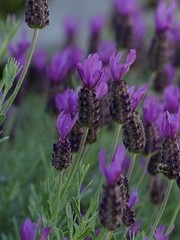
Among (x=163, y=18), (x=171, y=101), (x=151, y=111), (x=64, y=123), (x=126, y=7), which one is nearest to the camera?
(x=64, y=123)

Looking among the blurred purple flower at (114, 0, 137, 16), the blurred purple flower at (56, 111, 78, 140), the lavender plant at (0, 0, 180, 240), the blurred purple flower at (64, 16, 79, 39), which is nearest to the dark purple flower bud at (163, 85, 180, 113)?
the lavender plant at (0, 0, 180, 240)

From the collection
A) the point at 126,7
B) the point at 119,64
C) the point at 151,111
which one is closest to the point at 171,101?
the point at 151,111

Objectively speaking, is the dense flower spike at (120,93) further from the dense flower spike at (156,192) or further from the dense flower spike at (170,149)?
the dense flower spike at (156,192)

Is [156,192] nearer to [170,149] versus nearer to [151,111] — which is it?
[151,111]

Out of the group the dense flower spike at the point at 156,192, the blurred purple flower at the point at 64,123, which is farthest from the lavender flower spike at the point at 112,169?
the dense flower spike at the point at 156,192

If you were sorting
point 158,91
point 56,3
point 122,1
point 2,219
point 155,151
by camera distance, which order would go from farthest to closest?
point 56,3 → point 122,1 → point 158,91 → point 2,219 → point 155,151

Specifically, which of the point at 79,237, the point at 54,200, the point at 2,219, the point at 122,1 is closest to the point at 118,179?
the point at 79,237

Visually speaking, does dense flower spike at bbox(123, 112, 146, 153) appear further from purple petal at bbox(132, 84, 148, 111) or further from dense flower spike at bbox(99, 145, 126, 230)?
dense flower spike at bbox(99, 145, 126, 230)

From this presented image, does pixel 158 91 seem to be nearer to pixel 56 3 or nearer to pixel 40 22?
pixel 40 22
